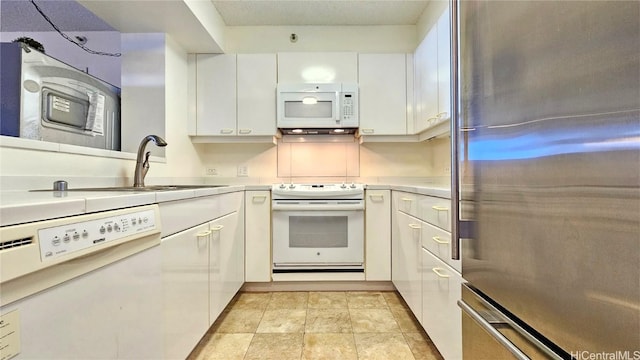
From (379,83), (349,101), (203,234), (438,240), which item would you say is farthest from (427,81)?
(203,234)

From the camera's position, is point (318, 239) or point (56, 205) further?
point (318, 239)

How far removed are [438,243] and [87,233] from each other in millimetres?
1275

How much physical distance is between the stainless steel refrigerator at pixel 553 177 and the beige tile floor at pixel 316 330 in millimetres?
918

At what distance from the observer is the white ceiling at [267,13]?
242cm

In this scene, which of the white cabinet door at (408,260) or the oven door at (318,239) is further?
the oven door at (318,239)

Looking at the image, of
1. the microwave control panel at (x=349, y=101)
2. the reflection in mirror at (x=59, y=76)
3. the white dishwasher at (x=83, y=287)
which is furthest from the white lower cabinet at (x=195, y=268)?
the microwave control panel at (x=349, y=101)

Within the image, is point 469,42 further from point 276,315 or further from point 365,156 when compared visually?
point 365,156

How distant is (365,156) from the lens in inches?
113

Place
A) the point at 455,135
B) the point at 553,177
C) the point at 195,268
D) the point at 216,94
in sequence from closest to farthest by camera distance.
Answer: the point at 553,177 < the point at 455,135 < the point at 195,268 < the point at 216,94

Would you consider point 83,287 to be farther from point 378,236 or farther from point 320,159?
point 320,159

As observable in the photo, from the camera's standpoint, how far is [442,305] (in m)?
1.31

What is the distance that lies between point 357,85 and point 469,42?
1.82 m

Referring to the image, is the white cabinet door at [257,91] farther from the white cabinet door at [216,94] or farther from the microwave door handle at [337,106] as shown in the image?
the microwave door handle at [337,106]

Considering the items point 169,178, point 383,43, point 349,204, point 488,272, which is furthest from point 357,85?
point 488,272
